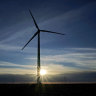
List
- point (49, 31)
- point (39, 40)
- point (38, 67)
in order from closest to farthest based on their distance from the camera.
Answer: point (38, 67) < point (39, 40) < point (49, 31)

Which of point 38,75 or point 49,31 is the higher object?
point 49,31

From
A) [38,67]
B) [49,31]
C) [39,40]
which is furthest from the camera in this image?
[49,31]

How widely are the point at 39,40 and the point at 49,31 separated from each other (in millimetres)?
7532

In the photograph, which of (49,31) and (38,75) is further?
(49,31)

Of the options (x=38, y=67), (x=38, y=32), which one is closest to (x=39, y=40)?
(x=38, y=32)

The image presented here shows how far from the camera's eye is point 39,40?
54219 millimetres

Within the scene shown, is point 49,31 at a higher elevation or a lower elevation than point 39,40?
higher

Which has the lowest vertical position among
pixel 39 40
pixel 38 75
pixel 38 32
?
pixel 38 75

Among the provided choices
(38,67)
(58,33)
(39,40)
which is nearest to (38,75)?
(38,67)

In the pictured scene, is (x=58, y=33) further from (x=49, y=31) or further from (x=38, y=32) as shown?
(x=38, y=32)

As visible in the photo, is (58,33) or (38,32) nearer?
(58,33)

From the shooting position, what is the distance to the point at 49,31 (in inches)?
2334

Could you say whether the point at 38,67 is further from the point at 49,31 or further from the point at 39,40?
the point at 49,31

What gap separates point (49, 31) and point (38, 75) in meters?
19.8
